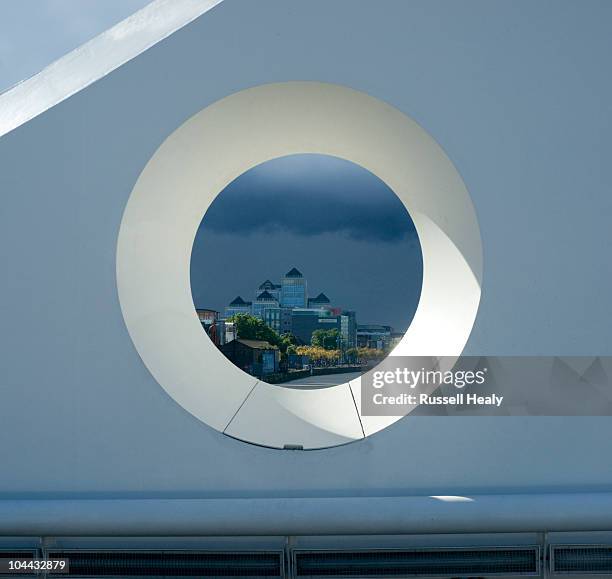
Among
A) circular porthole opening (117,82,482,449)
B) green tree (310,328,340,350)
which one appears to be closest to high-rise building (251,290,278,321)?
green tree (310,328,340,350)

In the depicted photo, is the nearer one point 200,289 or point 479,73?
point 479,73

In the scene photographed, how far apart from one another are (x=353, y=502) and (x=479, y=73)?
194 cm

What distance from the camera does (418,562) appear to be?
8.75ft

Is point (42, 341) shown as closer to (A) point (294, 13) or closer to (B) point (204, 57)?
(B) point (204, 57)

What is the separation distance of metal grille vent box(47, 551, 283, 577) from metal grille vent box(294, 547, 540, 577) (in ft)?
0.52

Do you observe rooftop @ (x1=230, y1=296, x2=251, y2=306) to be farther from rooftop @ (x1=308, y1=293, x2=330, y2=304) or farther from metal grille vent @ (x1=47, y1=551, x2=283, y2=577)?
metal grille vent @ (x1=47, y1=551, x2=283, y2=577)

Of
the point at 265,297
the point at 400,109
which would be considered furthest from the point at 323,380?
the point at 400,109

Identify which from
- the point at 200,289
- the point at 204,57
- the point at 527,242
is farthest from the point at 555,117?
the point at 200,289

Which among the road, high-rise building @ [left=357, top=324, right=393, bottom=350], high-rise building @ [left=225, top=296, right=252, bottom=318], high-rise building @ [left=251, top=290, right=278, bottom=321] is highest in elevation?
high-rise building @ [left=251, top=290, right=278, bottom=321]

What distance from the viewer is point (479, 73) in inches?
107

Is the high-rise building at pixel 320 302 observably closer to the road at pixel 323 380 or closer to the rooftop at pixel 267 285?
the rooftop at pixel 267 285

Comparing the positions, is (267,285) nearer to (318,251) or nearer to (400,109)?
(318,251)

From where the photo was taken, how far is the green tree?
25.1 meters

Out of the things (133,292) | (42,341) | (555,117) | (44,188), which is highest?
(555,117)
